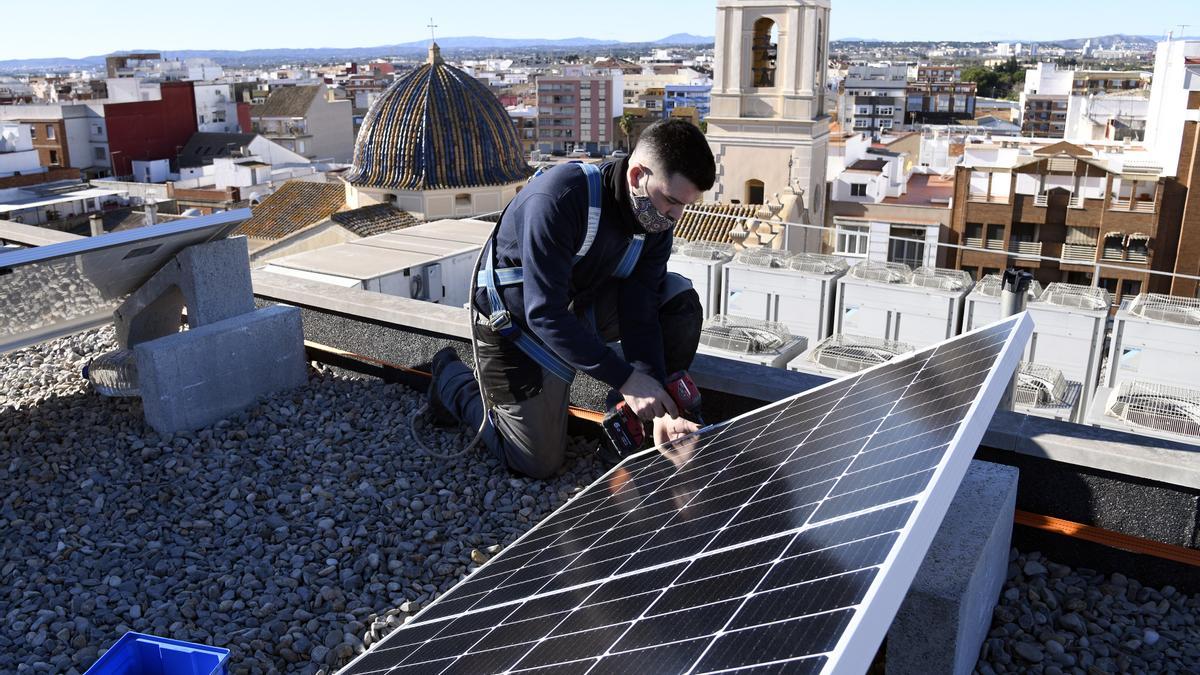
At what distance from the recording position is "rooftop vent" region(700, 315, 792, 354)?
12.1 m

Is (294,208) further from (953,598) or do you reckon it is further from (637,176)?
(953,598)

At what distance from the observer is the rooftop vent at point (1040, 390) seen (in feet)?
37.7

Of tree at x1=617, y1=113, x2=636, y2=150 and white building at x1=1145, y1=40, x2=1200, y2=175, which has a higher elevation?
white building at x1=1145, y1=40, x2=1200, y2=175

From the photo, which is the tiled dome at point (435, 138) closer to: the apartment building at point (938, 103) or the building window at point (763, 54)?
the building window at point (763, 54)

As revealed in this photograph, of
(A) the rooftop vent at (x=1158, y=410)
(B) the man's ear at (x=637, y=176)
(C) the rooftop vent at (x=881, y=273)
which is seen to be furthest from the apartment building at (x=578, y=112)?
(B) the man's ear at (x=637, y=176)

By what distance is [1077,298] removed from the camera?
1527 centimetres

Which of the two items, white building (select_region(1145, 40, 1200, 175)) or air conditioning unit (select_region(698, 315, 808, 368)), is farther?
white building (select_region(1145, 40, 1200, 175))

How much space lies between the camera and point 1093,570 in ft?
16.9

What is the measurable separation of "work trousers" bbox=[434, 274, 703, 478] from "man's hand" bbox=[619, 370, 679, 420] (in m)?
1.03

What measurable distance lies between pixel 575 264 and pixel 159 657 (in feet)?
9.27

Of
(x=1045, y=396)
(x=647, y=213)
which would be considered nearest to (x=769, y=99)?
(x=1045, y=396)

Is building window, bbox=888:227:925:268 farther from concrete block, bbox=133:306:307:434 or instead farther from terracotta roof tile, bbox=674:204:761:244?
concrete block, bbox=133:306:307:434

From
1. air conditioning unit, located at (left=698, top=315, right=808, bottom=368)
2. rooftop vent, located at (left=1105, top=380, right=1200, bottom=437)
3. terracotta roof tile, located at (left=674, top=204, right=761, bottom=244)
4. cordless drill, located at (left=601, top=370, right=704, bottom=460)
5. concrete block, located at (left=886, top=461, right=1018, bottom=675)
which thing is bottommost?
terracotta roof tile, located at (left=674, top=204, right=761, bottom=244)

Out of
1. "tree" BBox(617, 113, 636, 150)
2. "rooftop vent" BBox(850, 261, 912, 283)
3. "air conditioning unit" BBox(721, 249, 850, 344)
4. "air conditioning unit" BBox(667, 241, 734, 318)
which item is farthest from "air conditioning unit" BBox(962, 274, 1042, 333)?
"tree" BBox(617, 113, 636, 150)
